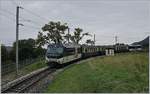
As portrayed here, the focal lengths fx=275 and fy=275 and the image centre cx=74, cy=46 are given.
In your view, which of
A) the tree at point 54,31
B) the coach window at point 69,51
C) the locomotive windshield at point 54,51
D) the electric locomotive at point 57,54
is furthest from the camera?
the tree at point 54,31

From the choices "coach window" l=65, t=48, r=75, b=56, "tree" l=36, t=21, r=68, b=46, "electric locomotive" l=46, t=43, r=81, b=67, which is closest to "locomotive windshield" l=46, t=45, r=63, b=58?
"electric locomotive" l=46, t=43, r=81, b=67

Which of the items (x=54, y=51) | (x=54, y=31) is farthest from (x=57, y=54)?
(x=54, y=31)

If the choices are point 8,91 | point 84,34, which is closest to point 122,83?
point 8,91

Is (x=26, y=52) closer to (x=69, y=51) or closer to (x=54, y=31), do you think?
(x=54, y=31)

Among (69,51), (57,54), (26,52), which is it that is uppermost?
(69,51)

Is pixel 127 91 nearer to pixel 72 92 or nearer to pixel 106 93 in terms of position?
pixel 106 93

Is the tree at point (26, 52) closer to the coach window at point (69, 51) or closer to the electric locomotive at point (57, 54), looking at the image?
the coach window at point (69, 51)

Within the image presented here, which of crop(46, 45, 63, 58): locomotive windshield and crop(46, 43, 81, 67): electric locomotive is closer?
crop(46, 43, 81, 67): electric locomotive

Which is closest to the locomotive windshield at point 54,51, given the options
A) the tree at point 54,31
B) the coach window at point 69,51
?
the coach window at point 69,51

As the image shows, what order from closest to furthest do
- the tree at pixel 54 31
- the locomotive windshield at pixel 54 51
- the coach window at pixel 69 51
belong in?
1. the locomotive windshield at pixel 54 51
2. the coach window at pixel 69 51
3. the tree at pixel 54 31

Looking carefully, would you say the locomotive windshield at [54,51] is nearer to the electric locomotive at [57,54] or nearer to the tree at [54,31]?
the electric locomotive at [57,54]

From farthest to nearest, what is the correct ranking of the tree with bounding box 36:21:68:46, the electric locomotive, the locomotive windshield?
the tree with bounding box 36:21:68:46
the locomotive windshield
the electric locomotive

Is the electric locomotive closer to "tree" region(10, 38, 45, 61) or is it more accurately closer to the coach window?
the coach window

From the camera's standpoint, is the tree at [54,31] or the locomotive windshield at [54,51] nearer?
the locomotive windshield at [54,51]
